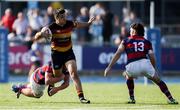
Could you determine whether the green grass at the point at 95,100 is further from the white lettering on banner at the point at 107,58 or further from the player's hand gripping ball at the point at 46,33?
the white lettering on banner at the point at 107,58

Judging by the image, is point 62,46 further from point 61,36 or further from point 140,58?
point 140,58

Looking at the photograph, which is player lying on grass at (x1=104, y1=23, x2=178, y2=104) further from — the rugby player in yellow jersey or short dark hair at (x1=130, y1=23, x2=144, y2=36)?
the rugby player in yellow jersey

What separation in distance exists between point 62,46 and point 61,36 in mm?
216

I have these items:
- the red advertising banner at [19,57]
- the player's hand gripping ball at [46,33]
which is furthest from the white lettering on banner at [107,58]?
the player's hand gripping ball at [46,33]

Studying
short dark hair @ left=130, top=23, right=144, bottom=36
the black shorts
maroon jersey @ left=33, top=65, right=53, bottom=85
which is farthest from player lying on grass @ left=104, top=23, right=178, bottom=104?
maroon jersey @ left=33, top=65, right=53, bottom=85

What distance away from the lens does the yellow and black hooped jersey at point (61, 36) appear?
17422mm

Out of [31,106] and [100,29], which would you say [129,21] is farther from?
[31,106]

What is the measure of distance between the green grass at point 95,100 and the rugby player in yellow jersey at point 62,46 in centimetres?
58

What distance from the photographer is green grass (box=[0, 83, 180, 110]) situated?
53.7 feet

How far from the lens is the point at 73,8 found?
3622 cm

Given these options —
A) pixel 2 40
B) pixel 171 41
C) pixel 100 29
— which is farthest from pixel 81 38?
pixel 2 40

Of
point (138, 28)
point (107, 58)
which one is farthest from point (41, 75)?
point (107, 58)

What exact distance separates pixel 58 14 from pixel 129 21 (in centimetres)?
1557

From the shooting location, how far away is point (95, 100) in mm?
18531
